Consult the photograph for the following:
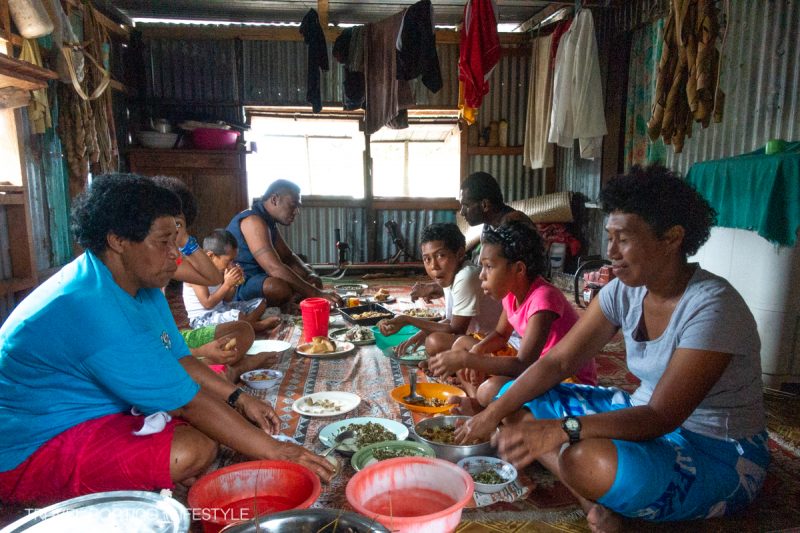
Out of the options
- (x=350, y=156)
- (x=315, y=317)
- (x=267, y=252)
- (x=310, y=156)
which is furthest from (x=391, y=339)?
(x=310, y=156)

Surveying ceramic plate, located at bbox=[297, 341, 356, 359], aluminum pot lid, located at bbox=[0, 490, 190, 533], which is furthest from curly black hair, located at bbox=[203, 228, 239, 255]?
aluminum pot lid, located at bbox=[0, 490, 190, 533]

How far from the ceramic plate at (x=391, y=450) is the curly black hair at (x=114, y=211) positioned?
111 centimetres

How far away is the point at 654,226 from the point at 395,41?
12.2 ft

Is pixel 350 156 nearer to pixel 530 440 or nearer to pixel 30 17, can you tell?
pixel 30 17

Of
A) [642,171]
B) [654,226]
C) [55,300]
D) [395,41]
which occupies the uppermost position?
[395,41]

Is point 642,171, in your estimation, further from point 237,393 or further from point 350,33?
point 350,33

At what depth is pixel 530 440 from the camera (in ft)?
5.14

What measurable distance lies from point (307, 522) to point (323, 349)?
7.48ft

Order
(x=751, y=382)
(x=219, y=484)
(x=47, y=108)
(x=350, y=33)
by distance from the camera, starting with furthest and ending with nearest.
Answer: (x=350, y=33)
(x=47, y=108)
(x=751, y=382)
(x=219, y=484)

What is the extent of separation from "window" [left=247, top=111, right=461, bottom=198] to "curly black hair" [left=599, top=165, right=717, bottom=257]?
6.48 meters

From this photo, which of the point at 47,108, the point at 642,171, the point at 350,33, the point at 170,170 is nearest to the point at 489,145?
the point at 350,33

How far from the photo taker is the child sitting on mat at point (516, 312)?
94.0 inches

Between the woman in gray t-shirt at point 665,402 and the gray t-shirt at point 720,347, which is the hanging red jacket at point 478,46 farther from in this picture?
the gray t-shirt at point 720,347

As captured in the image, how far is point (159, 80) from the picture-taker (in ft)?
24.5
